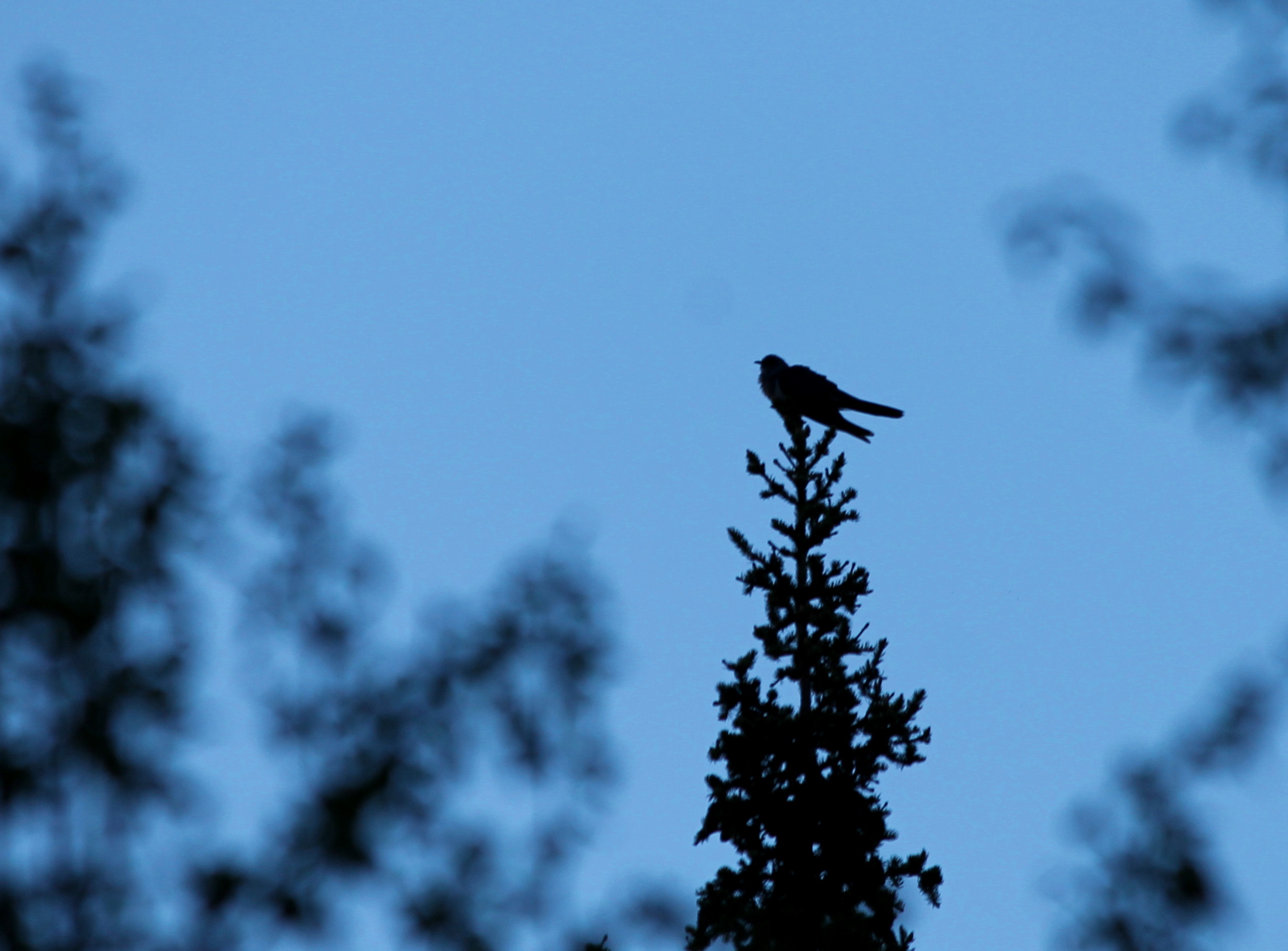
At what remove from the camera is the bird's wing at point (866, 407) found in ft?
56.5

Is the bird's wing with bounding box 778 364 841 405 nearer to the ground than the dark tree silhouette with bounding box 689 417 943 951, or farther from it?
farther from it

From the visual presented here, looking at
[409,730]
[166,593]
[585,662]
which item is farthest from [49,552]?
[585,662]

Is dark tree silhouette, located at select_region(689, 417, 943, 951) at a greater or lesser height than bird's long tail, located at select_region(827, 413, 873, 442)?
lesser

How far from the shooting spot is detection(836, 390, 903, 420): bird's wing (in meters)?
17.2

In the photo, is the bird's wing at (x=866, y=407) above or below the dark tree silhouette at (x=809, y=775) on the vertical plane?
above

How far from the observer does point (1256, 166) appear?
6.56 m

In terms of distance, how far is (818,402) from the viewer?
55.9 feet

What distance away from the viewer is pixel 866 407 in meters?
17.3

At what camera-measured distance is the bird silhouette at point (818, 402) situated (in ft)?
55.1

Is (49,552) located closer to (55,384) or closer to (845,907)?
(55,384)

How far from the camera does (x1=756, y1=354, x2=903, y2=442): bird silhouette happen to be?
1678 cm

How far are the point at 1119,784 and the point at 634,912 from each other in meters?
2.35

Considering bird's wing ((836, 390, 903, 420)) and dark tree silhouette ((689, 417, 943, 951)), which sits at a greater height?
bird's wing ((836, 390, 903, 420))

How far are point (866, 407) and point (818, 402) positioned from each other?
61cm
